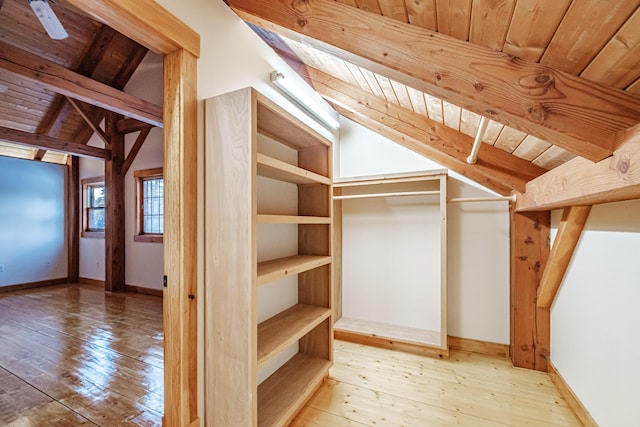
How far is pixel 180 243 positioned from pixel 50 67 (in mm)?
2557

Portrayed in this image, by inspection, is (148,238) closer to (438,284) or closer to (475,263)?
(438,284)

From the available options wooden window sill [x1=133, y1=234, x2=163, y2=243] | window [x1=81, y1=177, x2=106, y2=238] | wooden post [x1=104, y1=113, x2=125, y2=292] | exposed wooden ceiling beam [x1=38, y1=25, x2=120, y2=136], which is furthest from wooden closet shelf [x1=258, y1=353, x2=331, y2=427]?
window [x1=81, y1=177, x2=106, y2=238]

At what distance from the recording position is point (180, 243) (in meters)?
1.32

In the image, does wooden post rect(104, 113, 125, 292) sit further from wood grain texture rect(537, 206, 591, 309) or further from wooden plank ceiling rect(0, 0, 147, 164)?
wood grain texture rect(537, 206, 591, 309)

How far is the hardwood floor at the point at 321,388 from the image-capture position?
171 cm

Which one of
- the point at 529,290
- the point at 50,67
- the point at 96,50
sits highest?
the point at 96,50

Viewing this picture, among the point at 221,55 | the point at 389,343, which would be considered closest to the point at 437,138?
the point at 221,55

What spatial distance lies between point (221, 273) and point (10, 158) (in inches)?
262

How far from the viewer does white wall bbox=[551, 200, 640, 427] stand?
1.31m

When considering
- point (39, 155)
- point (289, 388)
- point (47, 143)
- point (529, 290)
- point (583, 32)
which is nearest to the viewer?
point (583, 32)

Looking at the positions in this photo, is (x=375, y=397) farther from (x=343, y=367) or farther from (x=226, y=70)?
(x=226, y=70)

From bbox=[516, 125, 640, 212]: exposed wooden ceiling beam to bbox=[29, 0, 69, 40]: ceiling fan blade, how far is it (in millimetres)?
2140

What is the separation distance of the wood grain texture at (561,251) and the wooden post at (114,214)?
613cm

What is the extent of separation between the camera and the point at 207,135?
141 cm
